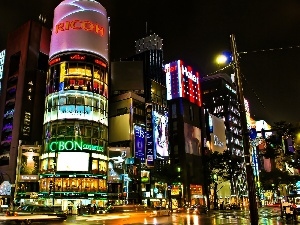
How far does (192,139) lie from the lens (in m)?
103

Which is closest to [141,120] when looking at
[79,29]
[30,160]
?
[79,29]

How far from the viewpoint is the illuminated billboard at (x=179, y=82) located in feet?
347

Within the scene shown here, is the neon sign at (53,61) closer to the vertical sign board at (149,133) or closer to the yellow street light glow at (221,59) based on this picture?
the vertical sign board at (149,133)

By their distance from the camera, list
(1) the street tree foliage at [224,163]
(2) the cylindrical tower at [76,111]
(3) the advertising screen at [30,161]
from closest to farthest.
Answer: (2) the cylindrical tower at [76,111] → (3) the advertising screen at [30,161] → (1) the street tree foliage at [224,163]

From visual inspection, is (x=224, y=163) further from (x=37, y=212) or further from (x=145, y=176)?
(x=37, y=212)

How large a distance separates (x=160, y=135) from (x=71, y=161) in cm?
2874

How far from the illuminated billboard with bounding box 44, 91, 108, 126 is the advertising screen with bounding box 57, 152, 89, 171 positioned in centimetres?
764

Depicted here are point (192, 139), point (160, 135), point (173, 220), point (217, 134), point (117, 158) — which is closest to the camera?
point (173, 220)

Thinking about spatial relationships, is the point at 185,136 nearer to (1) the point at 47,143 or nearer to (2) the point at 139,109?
(2) the point at 139,109

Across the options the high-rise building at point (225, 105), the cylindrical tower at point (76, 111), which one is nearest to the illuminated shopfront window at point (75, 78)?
the cylindrical tower at point (76, 111)

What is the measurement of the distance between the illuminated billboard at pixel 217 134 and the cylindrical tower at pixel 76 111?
52368mm

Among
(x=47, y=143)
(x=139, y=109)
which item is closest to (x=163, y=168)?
(x=139, y=109)

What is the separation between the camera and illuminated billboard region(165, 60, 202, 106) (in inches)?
4166

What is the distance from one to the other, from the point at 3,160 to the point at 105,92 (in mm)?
31099
